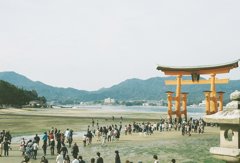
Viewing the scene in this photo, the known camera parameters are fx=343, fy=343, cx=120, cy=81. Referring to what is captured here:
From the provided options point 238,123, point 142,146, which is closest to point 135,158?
point 142,146

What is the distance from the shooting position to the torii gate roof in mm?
49497

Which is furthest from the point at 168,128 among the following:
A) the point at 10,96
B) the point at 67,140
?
the point at 10,96

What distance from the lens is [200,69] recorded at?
52.0 metres

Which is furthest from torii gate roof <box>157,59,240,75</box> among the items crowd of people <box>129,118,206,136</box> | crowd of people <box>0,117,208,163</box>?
crowd of people <box>0,117,208,163</box>

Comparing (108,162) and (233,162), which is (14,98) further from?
(233,162)

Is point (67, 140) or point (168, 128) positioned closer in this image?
point (67, 140)

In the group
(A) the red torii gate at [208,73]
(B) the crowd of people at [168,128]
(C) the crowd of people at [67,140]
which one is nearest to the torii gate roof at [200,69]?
(A) the red torii gate at [208,73]

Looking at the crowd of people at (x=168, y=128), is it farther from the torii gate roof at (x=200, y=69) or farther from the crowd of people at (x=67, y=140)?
the torii gate roof at (x=200, y=69)

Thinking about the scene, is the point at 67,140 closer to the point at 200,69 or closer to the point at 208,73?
the point at 200,69

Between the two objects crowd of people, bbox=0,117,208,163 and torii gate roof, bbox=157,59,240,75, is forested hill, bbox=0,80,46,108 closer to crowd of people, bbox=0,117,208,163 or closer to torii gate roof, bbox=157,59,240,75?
torii gate roof, bbox=157,59,240,75

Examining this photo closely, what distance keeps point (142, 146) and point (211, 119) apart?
23.9m

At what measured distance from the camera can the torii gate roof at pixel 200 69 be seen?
162 ft

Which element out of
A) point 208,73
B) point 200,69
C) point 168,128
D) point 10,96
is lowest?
point 168,128

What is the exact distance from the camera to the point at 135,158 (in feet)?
81.4
